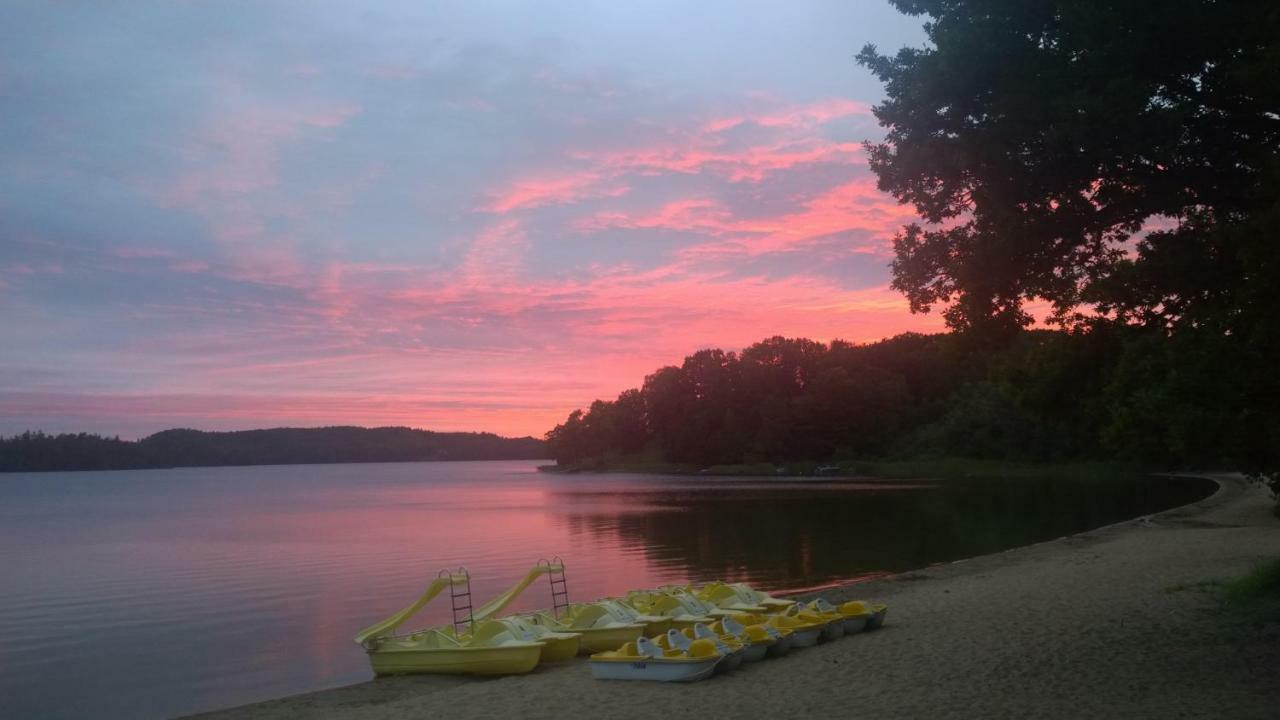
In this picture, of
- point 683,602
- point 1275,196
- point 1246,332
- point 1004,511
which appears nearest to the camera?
point 1275,196

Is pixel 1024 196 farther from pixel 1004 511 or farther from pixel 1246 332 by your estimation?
pixel 1004 511

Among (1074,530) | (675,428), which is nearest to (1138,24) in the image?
(1074,530)

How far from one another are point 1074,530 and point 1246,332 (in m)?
29.2

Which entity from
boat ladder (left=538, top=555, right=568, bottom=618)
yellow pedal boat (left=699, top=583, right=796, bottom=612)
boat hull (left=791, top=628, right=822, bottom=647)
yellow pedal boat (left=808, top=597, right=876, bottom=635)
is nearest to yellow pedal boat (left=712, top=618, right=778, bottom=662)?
boat hull (left=791, top=628, right=822, bottom=647)

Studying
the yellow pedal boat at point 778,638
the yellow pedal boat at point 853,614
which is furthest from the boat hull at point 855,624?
the yellow pedal boat at point 778,638

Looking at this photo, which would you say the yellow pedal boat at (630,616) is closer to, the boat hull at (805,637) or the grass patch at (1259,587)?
the boat hull at (805,637)

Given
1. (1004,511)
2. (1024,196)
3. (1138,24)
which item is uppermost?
(1138,24)

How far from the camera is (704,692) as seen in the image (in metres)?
11.7

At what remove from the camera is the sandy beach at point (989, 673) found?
9.77m

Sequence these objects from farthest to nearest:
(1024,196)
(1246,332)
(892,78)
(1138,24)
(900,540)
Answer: (900,540), (892,78), (1024,196), (1138,24), (1246,332)

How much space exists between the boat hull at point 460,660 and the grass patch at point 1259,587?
35.0 feet

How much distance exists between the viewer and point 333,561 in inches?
1419

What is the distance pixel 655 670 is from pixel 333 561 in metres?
26.6

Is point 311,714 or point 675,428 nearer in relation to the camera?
point 311,714
